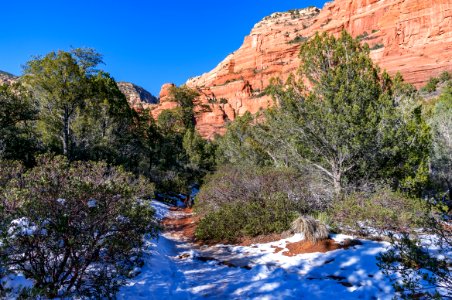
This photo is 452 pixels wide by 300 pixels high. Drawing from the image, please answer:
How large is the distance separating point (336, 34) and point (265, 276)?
253 feet

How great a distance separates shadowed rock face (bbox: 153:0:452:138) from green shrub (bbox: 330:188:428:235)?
1901cm

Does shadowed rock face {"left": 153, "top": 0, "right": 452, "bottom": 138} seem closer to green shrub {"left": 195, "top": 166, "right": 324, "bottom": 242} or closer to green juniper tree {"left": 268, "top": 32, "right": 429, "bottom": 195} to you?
green juniper tree {"left": 268, "top": 32, "right": 429, "bottom": 195}

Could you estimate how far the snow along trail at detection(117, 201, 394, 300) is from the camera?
5.05 meters

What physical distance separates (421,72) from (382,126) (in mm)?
47346

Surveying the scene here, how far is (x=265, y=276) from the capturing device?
5.90 m

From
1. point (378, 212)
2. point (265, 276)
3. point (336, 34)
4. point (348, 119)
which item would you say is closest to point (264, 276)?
point (265, 276)

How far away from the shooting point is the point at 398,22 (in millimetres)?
55094

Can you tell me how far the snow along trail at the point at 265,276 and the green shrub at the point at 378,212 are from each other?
0.56 meters

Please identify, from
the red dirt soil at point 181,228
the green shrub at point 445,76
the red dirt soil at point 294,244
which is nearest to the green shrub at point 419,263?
the red dirt soil at point 294,244

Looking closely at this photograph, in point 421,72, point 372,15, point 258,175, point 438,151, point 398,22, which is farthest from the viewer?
point 372,15

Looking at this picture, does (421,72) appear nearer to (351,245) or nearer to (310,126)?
(310,126)

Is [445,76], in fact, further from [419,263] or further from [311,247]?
[419,263]

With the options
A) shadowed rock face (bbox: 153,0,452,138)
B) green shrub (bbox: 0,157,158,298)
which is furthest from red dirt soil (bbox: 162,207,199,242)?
shadowed rock face (bbox: 153,0,452,138)

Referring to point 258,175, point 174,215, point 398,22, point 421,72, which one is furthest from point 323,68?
point 398,22
